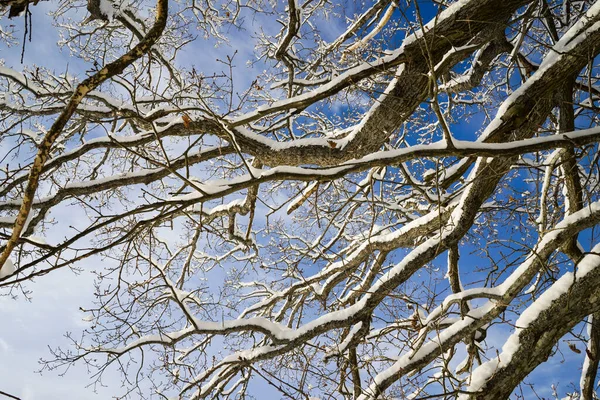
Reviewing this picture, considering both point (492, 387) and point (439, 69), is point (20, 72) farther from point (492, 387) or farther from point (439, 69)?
point (492, 387)

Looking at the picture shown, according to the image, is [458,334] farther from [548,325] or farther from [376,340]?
[376,340]

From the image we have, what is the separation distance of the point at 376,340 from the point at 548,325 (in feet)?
5.97

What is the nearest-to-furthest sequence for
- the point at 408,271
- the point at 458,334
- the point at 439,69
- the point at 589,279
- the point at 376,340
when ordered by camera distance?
the point at 439,69, the point at 589,279, the point at 458,334, the point at 408,271, the point at 376,340

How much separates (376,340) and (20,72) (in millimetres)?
5243

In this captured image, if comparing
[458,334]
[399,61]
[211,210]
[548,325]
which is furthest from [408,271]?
[211,210]

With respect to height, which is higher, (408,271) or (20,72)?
(20,72)

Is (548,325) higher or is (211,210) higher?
(211,210)

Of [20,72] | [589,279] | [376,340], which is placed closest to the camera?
[589,279]

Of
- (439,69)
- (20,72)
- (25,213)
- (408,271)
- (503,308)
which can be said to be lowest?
(25,213)

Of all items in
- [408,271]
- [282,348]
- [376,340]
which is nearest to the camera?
[282,348]

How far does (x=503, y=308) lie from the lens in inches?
147

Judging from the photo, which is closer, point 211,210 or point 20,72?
point 20,72

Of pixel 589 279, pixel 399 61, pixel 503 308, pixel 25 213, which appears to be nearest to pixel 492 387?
pixel 503 308

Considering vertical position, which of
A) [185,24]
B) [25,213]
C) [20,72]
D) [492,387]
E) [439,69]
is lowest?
[25,213]
